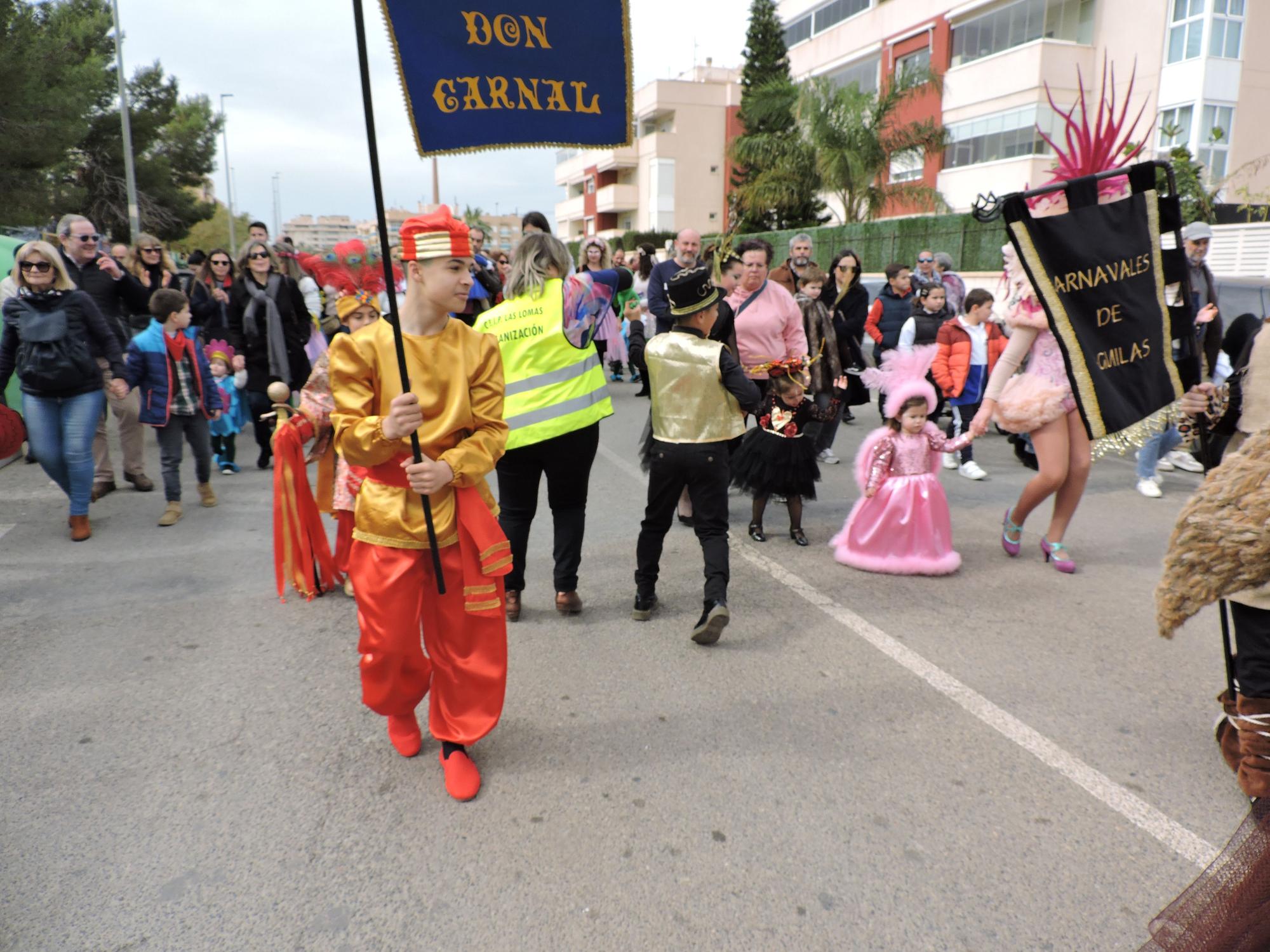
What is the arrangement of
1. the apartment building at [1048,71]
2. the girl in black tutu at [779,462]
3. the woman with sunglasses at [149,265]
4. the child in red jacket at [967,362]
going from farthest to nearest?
the apartment building at [1048,71], the woman with sunglasses at [149,265], the child in red jacket at [967,362], the girl in black tutu at [779,462]

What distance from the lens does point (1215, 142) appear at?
25141mm

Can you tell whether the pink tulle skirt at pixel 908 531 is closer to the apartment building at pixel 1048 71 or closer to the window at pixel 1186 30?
the apartment building at pixel 1048 71

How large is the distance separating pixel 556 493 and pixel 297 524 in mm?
1511

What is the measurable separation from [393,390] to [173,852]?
5.20 feet

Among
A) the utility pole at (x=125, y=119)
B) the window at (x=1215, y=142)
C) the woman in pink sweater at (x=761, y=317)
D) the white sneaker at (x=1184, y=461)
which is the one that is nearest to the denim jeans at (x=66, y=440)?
the woman in pink sweater at (x=761, y=317)

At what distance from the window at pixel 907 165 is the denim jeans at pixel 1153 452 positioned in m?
25.8

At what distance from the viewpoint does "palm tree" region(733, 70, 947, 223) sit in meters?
30.0

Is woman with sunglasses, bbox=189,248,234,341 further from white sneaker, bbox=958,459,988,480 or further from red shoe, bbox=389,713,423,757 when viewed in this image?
white sneaker, bbox=958,459,988,480

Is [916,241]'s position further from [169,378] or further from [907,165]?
[169,378]

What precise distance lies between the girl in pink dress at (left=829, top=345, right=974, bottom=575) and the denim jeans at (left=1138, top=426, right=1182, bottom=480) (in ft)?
8.71

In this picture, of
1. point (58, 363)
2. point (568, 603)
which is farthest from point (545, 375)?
point (58, 363)

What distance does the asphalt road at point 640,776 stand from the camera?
95.5 inches

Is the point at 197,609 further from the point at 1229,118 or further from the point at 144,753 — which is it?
the point at 1229,118

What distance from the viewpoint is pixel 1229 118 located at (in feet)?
84.6
